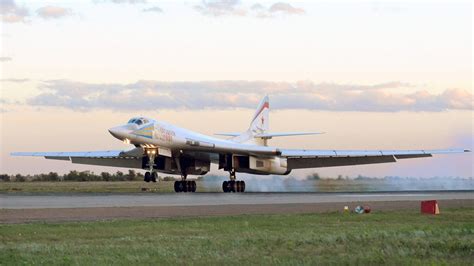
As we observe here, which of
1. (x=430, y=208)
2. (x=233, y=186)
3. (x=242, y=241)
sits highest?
(x=233, y=186)

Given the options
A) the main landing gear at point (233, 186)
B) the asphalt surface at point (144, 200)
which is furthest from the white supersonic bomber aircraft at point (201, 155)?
the asphalt surface at point (144, 200)

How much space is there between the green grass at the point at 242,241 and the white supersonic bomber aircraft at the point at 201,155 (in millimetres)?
22462

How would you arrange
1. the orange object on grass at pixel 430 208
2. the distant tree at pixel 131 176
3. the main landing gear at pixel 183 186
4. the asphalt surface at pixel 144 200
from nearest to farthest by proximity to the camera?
the orange object on grass at pixel 430 208 → the asphalt surface at pixel 144 200 → the main landing gear at pixel 183 186 → the distant tree at pixel 131 176

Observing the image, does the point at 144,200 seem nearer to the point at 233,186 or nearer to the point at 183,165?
the point at 233,186

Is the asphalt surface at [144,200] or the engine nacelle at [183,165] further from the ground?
the engine nacelle at [183,165]

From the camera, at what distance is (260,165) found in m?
49.7

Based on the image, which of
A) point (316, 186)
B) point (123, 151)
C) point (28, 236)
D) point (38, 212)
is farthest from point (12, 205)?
point (316, 186)

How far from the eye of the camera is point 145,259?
1274 cm

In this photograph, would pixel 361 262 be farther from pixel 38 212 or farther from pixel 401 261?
pixel 38 212

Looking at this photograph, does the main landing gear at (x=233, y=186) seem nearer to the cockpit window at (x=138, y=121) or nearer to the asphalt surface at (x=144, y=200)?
the cockpit window at (x=138, y=121)

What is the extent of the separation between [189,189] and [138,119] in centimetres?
630

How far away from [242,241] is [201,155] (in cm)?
3362

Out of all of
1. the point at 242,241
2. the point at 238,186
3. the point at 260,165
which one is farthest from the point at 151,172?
the point at 242,241

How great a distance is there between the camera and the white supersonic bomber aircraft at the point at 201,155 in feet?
142
